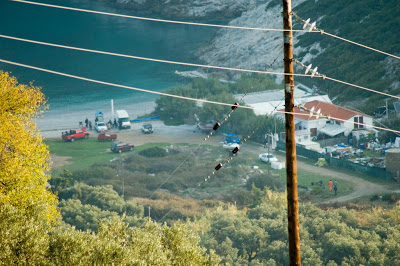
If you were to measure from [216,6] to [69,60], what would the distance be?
4713 cm

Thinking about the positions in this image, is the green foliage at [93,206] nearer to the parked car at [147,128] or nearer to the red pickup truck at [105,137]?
the red pickup truck at [105,137]

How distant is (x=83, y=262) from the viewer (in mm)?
20359

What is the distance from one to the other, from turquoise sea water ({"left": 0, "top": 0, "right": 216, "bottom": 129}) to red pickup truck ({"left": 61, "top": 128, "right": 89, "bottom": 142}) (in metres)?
10.2

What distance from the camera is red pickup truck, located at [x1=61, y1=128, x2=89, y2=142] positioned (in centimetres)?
8094

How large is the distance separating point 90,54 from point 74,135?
67.3m

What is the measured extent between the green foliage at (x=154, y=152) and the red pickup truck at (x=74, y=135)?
44.3 ft

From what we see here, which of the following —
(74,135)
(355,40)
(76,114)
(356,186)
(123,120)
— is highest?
(355,40)

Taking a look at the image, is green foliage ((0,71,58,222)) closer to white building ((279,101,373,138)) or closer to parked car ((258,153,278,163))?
parked car ((258,153,278,163))

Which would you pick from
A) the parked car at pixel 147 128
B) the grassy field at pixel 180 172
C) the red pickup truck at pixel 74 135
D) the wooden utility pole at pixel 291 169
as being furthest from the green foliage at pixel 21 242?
the parked car at pixel 147 128

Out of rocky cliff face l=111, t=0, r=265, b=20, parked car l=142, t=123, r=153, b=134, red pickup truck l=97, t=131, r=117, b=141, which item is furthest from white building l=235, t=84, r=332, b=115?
rocky cliff face l=111, t=0, r=265, b=20

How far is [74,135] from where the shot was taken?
81625mm

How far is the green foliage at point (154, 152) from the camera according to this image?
7144 centimetres

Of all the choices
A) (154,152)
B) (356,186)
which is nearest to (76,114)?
(154,152)

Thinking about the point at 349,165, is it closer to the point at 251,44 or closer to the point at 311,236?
the point at 311,236
